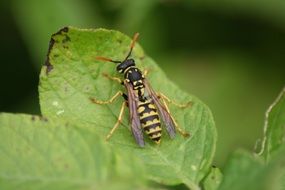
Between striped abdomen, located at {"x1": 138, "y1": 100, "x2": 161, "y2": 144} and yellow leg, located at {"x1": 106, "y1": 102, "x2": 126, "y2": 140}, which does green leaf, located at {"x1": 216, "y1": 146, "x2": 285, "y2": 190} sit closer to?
yellow leg, located at {"x1": 106, "y1": 102, "x2": 126, "y2": 140}

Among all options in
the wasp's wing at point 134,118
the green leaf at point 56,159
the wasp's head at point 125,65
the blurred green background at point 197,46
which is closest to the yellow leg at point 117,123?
the wasp's wing at point 134,118

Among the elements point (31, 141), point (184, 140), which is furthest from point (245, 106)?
point (31, 141)

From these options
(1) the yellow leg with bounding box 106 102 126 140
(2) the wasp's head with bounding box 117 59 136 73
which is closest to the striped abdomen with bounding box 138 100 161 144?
(1) the yellow leg with bounding box 106 102 126 140

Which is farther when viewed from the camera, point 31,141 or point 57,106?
point 57,106

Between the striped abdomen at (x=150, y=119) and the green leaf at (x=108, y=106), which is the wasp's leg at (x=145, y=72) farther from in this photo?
the striped abdomen at (x=150, y=119)

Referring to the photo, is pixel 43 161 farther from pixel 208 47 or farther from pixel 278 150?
pixel 208 47

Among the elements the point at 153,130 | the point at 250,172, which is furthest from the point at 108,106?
the point at 250,172
